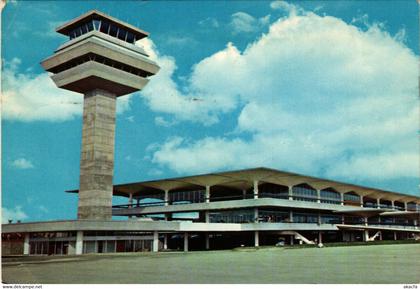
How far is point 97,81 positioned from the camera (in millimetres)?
62438

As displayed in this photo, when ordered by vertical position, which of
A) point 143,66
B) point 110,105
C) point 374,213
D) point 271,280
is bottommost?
point 271,280

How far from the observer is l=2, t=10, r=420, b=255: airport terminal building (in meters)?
58.1

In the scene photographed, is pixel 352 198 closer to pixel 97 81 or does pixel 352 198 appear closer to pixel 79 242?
pixel 97 81

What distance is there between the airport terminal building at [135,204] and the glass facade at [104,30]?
13 centimetres

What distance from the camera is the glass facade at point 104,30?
2491 inches

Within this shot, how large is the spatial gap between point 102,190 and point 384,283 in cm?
5108

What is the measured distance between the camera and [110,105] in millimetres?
65250

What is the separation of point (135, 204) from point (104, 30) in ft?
118

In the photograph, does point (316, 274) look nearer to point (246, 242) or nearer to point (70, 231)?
point (70, 231)

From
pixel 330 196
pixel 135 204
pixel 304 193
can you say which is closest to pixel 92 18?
pixel 135 204

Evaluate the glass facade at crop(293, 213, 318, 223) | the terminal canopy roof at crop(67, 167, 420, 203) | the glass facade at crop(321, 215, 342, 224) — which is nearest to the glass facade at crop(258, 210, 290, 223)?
the glass facade at crop(293, 213, 318, 223)

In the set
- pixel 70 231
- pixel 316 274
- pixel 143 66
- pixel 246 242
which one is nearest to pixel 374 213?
pixel 246 242

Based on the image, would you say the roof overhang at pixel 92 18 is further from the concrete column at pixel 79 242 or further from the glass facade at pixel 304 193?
the glass facade at pixel 304 193

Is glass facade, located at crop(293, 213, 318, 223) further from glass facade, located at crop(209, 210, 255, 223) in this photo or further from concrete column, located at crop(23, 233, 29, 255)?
concrete column, located at crop(23, 233, 29, 255)
